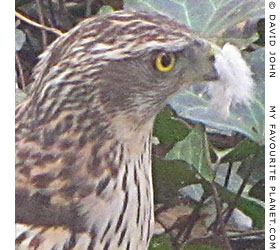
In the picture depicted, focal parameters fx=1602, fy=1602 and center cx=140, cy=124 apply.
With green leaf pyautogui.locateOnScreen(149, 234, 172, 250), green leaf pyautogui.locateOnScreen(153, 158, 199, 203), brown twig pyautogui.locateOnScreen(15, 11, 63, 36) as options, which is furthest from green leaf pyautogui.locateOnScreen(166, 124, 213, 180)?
brown twig pyautogui.locateOnScreen(15, 11, 63, 36)

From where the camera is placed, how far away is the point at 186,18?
2.31 meters

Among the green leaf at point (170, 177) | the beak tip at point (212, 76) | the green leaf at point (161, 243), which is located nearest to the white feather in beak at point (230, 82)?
the beak tip at point (212, 76)

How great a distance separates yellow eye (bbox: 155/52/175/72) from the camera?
2.08 metres

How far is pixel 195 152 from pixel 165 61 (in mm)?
232

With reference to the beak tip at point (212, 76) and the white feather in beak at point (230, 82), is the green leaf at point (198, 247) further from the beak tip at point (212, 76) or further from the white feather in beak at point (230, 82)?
the beak tip at point (212, 76)

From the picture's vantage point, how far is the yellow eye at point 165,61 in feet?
6.84

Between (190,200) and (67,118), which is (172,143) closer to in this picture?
(190,200)

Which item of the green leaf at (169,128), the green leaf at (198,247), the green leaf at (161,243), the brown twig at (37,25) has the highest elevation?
the brown twig at (37,25)

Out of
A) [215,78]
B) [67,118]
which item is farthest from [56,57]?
[215,78]

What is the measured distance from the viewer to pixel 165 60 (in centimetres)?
209

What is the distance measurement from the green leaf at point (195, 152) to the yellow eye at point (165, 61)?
0.20 metres
